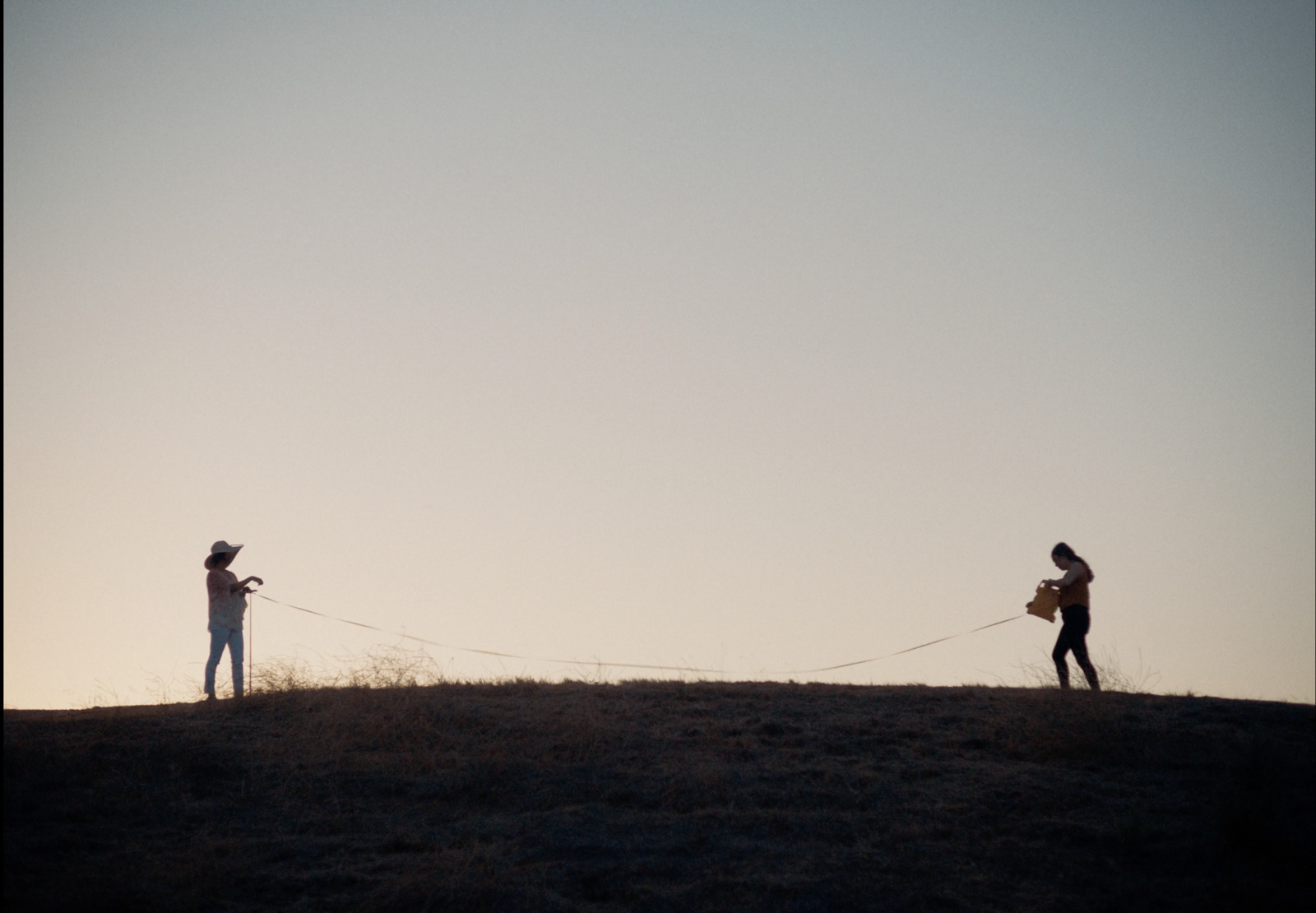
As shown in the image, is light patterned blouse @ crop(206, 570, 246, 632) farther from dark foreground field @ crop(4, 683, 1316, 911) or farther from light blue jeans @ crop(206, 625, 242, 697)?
→ dark foreground field @ crop(4, 683, 1316, 911)

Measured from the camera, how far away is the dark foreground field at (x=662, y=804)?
283 inches

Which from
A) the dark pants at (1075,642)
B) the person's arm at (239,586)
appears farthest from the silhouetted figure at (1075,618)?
the person's arm at (239,586)

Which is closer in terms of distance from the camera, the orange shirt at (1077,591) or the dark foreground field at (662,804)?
the dark foreground field at (662,804)

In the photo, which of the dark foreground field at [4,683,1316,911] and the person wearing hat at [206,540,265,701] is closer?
the dark foreground field at [4,683,1316,911]

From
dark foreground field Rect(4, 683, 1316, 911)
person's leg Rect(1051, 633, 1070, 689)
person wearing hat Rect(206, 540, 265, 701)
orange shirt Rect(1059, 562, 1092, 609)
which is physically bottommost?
dark foreground field Rect(4, 683, 1316, 911)

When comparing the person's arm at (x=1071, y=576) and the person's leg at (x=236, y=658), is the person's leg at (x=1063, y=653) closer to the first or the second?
the person's arm at (x=1071, y=576)

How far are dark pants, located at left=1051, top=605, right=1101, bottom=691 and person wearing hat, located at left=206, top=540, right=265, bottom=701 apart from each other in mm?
9862

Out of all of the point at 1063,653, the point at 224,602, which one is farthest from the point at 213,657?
the point at 1063,653

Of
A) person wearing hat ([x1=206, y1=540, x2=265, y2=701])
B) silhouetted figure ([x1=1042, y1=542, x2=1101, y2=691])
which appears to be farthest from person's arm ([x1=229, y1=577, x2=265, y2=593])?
silhouetted figure ([x1=1042, y1=542, x2=1101, y2=691])

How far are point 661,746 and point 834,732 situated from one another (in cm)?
194

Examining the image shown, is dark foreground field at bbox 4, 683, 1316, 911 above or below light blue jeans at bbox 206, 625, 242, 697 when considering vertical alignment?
below

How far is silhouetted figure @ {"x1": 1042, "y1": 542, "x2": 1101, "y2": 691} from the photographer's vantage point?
1189 centimetres

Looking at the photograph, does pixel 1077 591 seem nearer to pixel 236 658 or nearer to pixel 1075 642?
pixel 1075 642

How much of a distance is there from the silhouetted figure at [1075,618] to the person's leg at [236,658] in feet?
32.4
